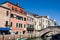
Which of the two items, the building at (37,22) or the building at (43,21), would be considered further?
the building at (43,21)

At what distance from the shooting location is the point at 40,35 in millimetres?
53281

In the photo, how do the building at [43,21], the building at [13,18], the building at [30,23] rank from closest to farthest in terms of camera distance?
the building at [13,18]
the building at [30,23]
the building at [43,21]

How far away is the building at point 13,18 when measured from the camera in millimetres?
40200

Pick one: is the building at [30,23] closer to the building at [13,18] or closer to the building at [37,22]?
the building at [13,18]

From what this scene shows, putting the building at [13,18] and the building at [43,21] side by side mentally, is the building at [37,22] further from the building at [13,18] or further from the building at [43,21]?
the building at [13,18]

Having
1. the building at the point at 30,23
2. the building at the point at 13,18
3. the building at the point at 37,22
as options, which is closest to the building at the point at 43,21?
the building at the point at 37,22

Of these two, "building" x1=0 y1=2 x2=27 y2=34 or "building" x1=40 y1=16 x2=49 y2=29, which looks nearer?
"building" x1=0 y1=2 x2=27 y2=34

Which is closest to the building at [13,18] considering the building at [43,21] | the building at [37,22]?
the building at [37,22]

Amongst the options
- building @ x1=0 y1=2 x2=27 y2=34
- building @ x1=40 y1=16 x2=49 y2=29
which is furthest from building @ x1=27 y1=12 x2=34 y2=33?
building @ x1=40 y1=16 x2=49 y2=29

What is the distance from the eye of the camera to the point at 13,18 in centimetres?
4406

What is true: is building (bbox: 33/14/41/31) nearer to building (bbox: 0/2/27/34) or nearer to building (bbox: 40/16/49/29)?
building (bbox: 40/16/49/29)

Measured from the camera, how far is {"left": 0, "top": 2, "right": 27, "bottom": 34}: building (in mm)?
40200

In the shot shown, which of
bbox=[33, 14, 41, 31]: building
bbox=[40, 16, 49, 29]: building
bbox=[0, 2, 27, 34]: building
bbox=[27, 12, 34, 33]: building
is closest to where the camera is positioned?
bbox=[0, 2, 27, 34]: building

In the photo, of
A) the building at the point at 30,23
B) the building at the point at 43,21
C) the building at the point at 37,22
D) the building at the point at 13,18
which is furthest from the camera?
the building at the point at 43,21
